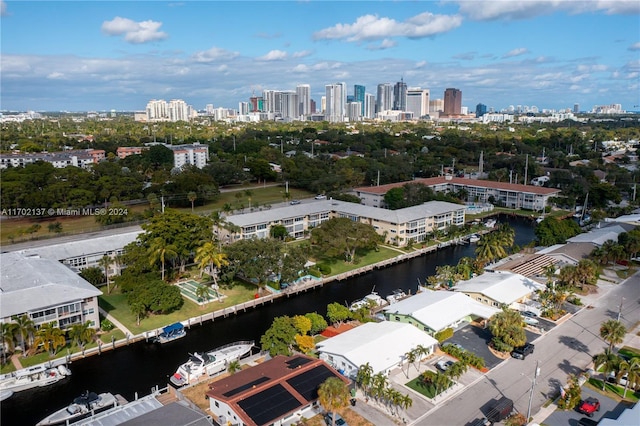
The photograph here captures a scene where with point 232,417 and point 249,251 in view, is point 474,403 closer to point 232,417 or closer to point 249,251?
point 232,417

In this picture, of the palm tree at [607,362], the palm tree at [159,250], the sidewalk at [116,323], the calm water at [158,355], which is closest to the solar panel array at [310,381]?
the calm water at [158,355]

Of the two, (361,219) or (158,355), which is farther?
(361,219)

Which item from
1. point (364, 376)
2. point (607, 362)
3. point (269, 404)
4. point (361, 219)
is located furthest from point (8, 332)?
point (361, 219)

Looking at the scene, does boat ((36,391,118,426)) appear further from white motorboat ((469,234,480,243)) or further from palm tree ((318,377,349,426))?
white motorboat ((469,234,480,243))

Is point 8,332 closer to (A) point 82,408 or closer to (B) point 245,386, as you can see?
(A) point 82,408

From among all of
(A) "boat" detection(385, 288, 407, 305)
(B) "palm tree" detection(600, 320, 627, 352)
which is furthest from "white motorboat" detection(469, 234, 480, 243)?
(B) "palm tree" detection(600, 320, 627, 352)
